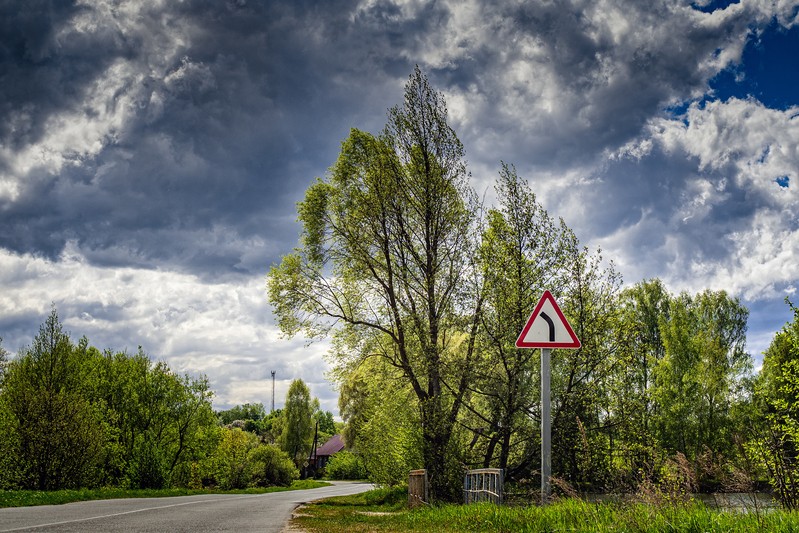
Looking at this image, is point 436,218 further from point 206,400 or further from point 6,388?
point 206,400

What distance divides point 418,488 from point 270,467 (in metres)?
41.2

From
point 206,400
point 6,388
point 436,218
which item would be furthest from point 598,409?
point 206,400

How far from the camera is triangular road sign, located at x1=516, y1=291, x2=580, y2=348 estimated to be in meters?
7.93

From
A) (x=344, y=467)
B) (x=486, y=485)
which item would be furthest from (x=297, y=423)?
(x=486, y=485)

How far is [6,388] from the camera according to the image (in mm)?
29203

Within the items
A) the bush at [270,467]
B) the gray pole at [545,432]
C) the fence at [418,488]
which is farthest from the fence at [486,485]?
the bush at [270,467]

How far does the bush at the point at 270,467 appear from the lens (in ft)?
167

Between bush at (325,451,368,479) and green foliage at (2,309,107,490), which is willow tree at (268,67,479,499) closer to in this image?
green foliage at (2,309,107,490)

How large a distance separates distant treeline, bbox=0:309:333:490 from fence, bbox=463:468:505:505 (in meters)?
21.7

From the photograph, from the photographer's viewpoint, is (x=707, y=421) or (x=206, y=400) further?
(x=206, y=400)

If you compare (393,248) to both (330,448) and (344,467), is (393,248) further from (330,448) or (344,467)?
(330,448)

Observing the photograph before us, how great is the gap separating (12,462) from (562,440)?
Answer: 84.9 feet

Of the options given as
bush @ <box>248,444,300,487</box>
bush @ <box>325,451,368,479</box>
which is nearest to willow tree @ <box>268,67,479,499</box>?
bush @ <box>248,444,300,487</box>

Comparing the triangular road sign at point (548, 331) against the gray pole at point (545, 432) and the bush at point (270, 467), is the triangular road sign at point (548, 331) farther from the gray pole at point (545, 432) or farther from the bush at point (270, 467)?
the bush at point (270, 467)
